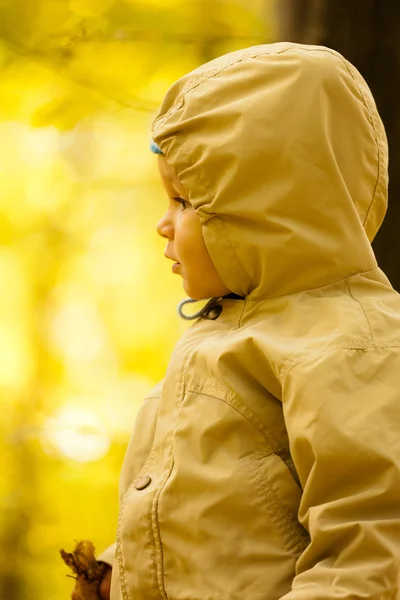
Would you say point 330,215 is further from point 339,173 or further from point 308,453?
point 308,453

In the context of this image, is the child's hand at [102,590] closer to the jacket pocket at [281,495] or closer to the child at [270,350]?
the child at [270,350]

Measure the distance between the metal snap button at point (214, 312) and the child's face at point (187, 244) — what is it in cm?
2

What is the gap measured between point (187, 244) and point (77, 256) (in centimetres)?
142

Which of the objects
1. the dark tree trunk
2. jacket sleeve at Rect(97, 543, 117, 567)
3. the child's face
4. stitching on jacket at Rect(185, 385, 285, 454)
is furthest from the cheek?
the dark tree trunk

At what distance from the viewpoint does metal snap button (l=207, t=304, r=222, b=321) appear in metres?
1.45

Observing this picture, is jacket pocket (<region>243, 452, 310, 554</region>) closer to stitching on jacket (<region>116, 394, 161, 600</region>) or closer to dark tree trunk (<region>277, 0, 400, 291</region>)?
stitching on jacket (<region>116, 394, 161, 600</region>)

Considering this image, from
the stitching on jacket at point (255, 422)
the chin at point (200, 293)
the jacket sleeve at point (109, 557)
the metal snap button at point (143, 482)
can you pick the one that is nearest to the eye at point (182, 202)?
the chin at point (200, 293)

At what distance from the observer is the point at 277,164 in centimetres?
131

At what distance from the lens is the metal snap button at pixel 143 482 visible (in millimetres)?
1359

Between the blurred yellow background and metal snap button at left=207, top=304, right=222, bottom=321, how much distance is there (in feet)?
4.22

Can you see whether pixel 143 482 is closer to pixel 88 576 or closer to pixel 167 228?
pixel 88 576

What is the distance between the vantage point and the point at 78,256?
9.15ft

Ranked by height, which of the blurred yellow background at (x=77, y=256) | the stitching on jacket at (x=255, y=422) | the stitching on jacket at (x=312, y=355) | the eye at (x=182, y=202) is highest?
the eye at (x=182, y=202)

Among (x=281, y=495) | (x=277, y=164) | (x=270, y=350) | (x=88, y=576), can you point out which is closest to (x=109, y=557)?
(x=88, y=576)
